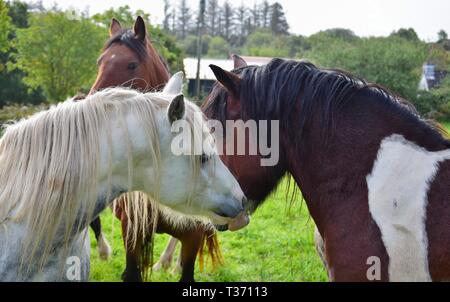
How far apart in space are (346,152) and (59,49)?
2318cm

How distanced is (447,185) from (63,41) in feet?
77.2

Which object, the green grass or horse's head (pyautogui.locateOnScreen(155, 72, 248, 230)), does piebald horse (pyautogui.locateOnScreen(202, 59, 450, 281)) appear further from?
the green grass

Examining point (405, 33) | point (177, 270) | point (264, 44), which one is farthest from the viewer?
point (264, 44)

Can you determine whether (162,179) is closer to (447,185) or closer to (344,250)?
(344,250)

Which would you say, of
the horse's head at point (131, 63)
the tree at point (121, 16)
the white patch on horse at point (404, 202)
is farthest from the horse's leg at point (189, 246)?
the tree at point (121, 16)

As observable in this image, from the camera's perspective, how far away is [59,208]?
1.91 metres

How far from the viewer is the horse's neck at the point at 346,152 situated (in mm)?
2141

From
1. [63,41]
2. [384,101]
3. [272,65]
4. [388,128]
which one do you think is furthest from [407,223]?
[63,41]

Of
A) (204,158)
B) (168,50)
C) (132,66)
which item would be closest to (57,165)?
(204,158)

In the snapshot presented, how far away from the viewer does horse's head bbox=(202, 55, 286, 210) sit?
2402 millimetres

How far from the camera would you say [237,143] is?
2.40m

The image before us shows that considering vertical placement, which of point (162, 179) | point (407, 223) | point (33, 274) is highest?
point (162, 179)

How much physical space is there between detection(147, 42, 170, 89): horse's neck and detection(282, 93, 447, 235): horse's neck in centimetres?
203

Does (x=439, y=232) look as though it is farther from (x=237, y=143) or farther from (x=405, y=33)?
(x=405, y=33)
